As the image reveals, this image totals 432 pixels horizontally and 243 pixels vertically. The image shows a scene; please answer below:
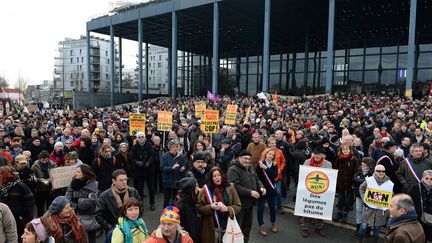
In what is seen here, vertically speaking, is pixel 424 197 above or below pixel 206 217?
above

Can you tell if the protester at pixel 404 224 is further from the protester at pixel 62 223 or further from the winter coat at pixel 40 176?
the winter coat at pixel 40 176

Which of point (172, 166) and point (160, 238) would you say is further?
point (172, 166)

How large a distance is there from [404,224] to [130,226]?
2.89 m

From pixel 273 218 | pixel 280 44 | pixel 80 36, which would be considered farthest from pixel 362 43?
pixel 80 36

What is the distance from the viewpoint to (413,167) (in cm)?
572

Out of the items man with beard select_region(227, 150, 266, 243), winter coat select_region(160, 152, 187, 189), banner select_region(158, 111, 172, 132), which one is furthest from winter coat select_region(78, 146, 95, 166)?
man with beard select_region(227, 150, 266, 243)

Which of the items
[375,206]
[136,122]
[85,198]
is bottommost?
[375,206]

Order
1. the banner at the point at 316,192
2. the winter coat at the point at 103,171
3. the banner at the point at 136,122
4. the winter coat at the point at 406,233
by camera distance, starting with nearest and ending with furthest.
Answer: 1. the winter coat at the point at 406,233
2. the banner at the point at 316,192
3. the winter coat at the point at 103,171
4. the banner at the point at 136,122

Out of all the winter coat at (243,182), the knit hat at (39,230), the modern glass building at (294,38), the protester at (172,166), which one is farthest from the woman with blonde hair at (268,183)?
the modern glass building at (294,38)

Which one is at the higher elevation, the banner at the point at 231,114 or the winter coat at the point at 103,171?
the banner at the point at 231,114

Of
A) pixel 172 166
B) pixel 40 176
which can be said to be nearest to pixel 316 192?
pixel 172 166

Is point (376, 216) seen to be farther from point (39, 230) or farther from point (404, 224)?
point (39, 230)

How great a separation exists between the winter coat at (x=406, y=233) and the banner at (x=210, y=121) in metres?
6.59

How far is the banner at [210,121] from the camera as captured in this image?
9.52 metres
